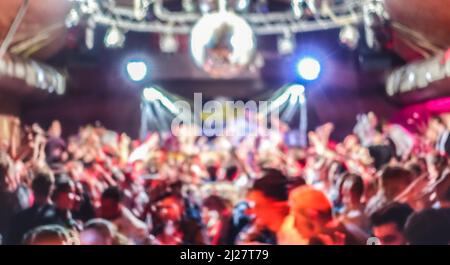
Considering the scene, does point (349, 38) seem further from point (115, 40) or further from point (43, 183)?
point (43, 183)

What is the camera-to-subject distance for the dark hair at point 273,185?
1844mm

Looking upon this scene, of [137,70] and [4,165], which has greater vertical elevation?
[137,70]

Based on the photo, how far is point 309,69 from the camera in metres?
1.87

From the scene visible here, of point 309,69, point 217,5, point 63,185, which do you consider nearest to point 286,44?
point 309,69

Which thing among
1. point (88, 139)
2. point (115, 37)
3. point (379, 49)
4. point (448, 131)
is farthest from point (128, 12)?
point (448, 131)

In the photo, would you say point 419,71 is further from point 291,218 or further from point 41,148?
Answer: point 41,148

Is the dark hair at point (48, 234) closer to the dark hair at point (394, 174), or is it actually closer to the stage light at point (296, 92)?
the stage light at point (296, 92)

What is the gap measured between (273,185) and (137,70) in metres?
0.51

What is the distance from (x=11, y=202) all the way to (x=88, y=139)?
0.28 meters

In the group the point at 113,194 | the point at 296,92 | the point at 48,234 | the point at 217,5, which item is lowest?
the point at 48,234

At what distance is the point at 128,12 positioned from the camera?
6.28 ft

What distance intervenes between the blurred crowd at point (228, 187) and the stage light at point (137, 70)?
0.17 m

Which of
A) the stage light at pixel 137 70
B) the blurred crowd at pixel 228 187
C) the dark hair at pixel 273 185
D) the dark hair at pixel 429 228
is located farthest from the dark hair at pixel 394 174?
the stage light at pixel 137 70

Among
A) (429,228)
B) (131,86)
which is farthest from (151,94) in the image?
(429,228)
